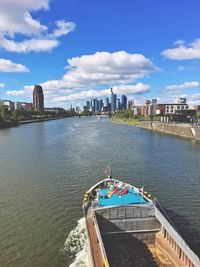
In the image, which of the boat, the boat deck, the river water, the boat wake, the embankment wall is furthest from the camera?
the embankment wall

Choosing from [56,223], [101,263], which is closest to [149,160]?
[56,223]

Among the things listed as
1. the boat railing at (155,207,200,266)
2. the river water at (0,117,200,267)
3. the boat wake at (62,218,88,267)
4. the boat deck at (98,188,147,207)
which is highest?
the boat deck at (98,188,147,207)

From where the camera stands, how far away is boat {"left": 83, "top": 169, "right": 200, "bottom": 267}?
19375mm

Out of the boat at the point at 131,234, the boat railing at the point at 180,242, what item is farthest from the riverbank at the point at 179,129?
the boat railing at the point at 180,242

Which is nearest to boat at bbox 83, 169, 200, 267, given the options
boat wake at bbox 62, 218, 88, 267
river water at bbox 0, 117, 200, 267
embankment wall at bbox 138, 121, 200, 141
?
boat wake at bbox 62, 218, 88, 267

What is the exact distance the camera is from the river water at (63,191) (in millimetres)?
22156

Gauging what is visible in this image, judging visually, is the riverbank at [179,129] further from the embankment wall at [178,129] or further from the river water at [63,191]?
the river water at [63,191]

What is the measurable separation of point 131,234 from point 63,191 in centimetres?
1454

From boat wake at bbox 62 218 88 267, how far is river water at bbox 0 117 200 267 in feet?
0.26

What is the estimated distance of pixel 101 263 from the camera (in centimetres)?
1706

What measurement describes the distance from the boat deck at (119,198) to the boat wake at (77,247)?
3.07 metres

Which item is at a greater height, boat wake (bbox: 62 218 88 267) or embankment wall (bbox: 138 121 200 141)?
embankment wall (bbox: 138 121 200 141)

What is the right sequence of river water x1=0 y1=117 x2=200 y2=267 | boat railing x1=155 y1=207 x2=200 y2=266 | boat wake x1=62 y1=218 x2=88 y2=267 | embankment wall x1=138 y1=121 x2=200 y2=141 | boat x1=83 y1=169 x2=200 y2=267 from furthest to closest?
embankment wall x1=138 y1=121 x2=200 y2=141
river water x1=0 y1=117 x2=200 y2=267
boat wake x1=62 y1=218 x2=88 y2=267
boat x1=83 y1=169 x2=200 y2=267
boat railing x1=155 y1=207 x2=200 y2=266

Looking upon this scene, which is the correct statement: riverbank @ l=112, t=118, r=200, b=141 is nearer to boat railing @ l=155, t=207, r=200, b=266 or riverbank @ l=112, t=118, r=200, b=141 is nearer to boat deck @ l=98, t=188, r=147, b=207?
boat deck @ l=98, t=188, r=147, b=207
